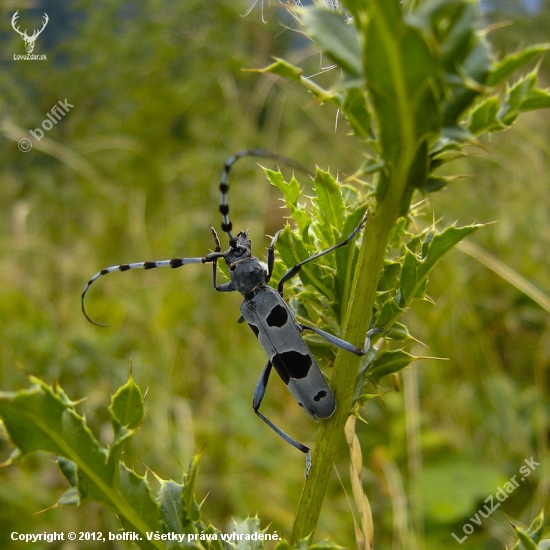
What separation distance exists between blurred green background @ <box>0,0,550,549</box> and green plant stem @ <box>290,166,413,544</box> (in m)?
1.05

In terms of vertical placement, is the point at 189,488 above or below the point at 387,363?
below

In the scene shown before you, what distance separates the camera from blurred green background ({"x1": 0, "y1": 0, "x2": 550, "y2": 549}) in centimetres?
380

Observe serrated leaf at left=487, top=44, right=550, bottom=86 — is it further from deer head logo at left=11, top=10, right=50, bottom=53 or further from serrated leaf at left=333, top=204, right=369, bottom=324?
deer head logo at left=11, top=10, right=50, bottom=53

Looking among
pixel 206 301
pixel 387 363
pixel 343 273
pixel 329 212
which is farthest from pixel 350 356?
pixel 206 301

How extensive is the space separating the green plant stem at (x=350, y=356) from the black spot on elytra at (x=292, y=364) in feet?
1.68

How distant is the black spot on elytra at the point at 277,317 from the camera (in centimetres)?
175

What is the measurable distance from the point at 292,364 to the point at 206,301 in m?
3.82

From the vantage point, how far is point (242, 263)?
1.93m

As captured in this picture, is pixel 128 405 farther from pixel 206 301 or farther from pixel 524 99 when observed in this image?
pixel 206 301

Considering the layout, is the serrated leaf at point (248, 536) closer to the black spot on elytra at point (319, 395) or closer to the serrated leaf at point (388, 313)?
the black spot on elytra at point (319, 395)

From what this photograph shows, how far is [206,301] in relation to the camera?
5.50m

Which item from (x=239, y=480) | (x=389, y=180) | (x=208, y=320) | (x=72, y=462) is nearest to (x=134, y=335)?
(x=208, y=320)

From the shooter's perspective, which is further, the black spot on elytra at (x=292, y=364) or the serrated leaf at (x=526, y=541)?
the black spot on elytra at (x=292, y=364)

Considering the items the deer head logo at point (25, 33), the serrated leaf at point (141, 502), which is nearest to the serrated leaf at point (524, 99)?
the serrated leaf at point (141, 502)
